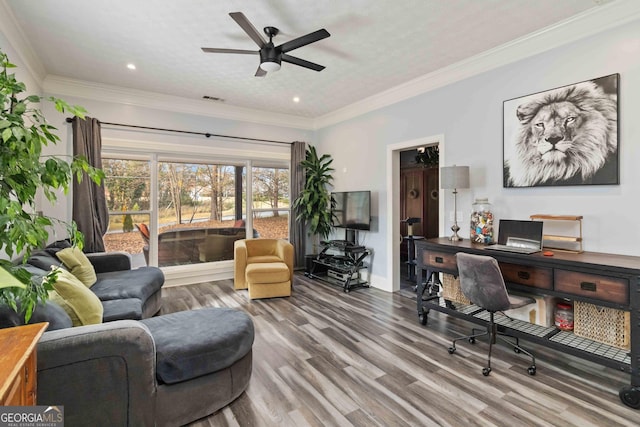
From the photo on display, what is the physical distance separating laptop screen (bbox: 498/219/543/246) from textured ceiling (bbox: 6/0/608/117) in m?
1.79

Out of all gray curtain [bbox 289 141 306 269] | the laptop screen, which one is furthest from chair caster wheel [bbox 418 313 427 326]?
gray curtain [bbox 289 141 306 269]

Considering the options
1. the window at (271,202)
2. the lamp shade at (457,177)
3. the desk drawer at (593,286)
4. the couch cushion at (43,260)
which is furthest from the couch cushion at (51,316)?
the window at (271,202)

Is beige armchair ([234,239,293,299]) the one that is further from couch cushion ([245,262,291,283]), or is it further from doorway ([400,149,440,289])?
doorway ([400,149,440,289])

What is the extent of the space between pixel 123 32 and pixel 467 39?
331 cm

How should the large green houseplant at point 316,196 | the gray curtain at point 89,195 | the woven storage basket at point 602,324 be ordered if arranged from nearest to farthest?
the woven storage basket at point 602,324, the gray curtain at point 89,195, the large green houseplant at point 316,196

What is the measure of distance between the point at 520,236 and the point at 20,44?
5.06 metres

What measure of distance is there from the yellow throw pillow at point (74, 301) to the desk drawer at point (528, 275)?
125 inches

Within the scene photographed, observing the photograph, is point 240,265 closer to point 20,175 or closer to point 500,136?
point 20,175

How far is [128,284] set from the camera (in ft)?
10.4

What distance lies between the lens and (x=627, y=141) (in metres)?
2.50

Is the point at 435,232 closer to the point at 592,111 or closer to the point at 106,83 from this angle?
the point at 592,111

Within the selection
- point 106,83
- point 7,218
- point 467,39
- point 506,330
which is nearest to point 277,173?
point 106,83

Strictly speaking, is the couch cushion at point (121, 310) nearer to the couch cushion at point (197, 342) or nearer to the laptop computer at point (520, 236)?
the couch cushion at point (197, 342)

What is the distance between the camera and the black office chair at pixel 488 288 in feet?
7.97
